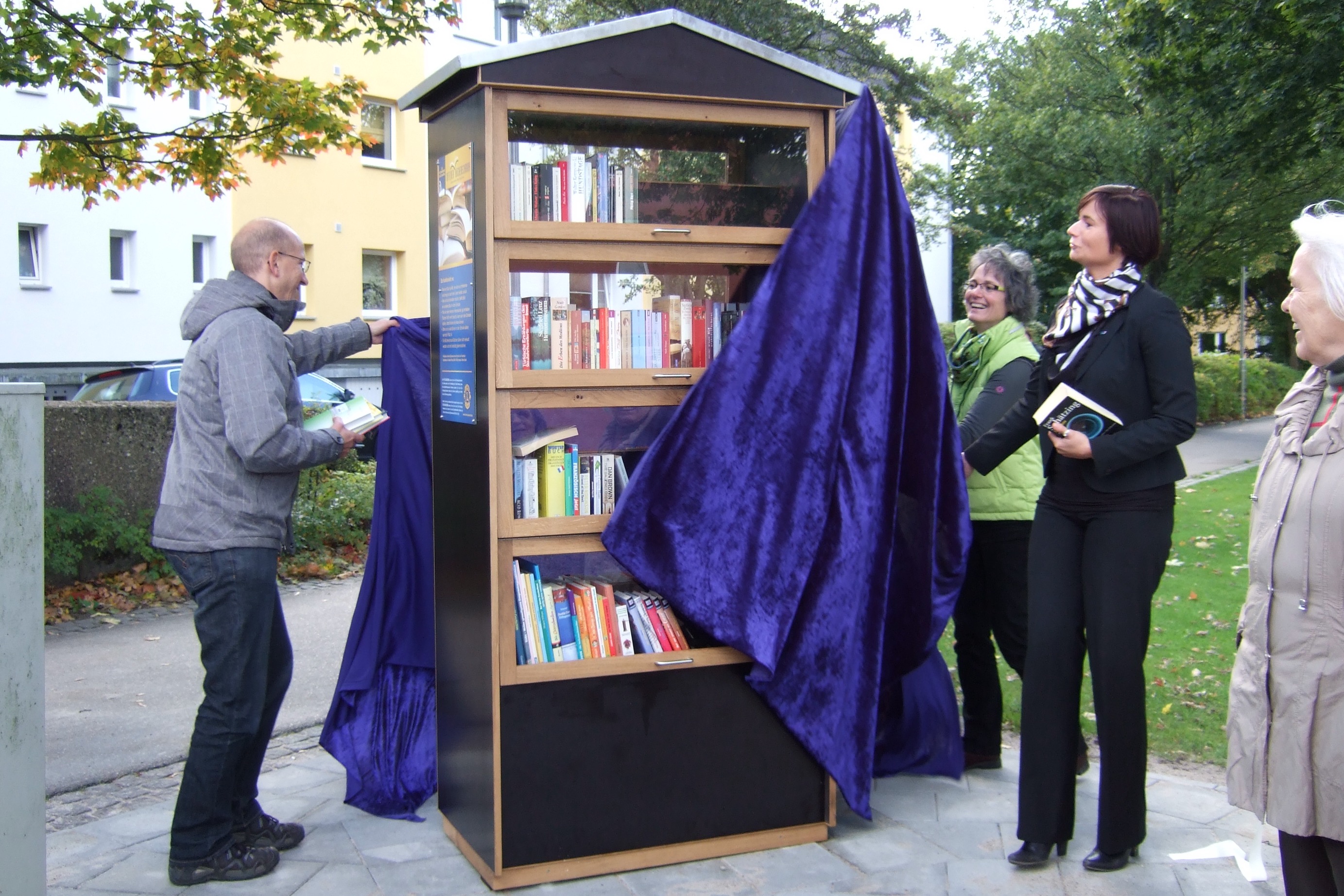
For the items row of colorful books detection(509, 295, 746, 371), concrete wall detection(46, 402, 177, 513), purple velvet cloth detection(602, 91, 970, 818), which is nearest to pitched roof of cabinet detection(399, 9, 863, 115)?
purple velvet cloth detection(602, 91, 970, 818)

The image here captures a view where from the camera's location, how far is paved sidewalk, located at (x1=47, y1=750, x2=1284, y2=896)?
3621 mm

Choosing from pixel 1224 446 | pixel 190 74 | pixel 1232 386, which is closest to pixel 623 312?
pixel 190 74

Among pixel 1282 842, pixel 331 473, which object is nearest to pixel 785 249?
pixel 1282 842

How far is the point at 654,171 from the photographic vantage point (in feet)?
12.9

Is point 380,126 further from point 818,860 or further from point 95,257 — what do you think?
point 818,860

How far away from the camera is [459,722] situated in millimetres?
3965

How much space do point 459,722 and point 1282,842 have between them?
2.43 meters

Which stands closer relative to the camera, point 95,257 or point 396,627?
point 396,627

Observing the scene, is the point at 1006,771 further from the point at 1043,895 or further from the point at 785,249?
the point at 785,249

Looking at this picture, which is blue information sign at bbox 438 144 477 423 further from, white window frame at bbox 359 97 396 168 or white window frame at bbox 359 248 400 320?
white window frame at bbox 359 97 396 168

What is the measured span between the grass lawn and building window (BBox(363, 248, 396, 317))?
55.6 ft

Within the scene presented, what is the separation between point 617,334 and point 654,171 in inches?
21.7

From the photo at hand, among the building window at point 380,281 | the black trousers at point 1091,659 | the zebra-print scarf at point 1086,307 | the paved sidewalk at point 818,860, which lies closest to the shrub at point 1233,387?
the building window at point 380,281

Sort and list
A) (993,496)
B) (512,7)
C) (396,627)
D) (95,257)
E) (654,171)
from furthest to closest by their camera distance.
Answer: (95,257)
(512,7)
(993,496)
(396,627)
(654,171)
